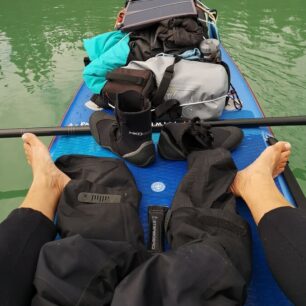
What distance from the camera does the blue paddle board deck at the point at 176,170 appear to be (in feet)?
3.46

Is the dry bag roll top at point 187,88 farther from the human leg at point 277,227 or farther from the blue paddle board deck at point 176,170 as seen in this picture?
the human leg at point 277,227

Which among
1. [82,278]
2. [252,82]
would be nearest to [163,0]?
[252,82]

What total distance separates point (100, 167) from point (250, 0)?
5893mm

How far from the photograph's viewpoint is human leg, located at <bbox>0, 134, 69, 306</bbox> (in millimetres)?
856

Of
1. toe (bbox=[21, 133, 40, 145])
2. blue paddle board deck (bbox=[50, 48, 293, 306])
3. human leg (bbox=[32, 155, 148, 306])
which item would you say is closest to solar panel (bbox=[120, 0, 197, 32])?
blue paddle board deck (bbox=[50, 48, 293, 306])

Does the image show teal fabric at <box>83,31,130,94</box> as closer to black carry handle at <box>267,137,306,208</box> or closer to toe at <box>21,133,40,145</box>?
toe at <box>21,133,40,145</box>

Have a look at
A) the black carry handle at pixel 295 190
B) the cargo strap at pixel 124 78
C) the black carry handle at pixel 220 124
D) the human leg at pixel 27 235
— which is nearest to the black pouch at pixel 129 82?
the cargo strap at pixel 124 78

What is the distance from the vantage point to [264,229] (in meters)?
1.04

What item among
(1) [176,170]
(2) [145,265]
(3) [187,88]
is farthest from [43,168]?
(3) [187,88]

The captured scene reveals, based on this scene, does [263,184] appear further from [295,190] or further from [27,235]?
[27,235]

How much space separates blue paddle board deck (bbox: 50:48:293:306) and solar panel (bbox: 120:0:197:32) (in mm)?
620

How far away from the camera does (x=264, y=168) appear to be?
136cm

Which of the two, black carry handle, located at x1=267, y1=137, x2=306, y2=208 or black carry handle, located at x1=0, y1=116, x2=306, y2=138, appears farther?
black carry handle, located at x1=0, y1=116, x2=306, y2=138

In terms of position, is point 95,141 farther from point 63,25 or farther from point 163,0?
point 63,25
